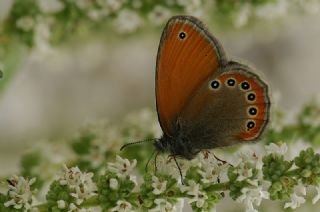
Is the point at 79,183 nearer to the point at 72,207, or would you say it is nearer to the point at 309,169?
the point at 72,207

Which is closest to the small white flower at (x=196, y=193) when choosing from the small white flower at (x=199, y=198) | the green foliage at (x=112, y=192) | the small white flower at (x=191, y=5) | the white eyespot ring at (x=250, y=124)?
the small white flower at (x=199, y=198)

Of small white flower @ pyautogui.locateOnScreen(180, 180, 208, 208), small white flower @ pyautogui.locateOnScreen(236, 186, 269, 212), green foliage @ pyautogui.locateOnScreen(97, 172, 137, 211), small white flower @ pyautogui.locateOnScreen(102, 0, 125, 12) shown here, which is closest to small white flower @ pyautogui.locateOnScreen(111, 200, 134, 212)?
green foliage @ pyautogui.locateOnScreen(97, 172, 137, 211)

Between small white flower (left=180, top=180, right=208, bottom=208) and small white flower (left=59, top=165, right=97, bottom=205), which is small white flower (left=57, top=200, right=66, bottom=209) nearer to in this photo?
small white flower (left=59, top=165, right=97, bottom=205)

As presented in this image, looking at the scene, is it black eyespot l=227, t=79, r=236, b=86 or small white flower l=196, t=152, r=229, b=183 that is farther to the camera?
Answer: black eyespot l=227, t=79, r=236, b=86

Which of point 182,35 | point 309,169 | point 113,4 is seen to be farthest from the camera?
point 113,4

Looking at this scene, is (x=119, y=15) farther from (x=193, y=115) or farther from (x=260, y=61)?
(x=260, y=61)

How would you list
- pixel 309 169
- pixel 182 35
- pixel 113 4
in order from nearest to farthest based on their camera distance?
1. pixel 309 169
2. pixel 182 35
3. pixel 113 4

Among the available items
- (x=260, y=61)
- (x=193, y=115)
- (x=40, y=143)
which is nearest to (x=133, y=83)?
(x=260, y=61)

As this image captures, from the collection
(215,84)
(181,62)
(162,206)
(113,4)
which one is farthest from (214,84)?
(113,4)

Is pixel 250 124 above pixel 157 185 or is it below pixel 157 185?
above
